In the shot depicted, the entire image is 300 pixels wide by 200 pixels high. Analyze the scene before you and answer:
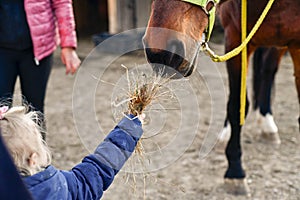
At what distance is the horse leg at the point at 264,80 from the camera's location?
10.8 feet

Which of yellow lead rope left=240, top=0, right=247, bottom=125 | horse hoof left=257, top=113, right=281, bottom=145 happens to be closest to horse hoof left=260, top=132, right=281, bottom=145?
horse hoof left=257, top=113, right=281, bottom=145

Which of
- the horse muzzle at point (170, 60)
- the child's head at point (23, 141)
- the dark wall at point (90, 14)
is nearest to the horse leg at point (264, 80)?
the horse muzzle at point (170, 60)

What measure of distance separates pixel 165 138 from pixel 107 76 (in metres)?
1.74

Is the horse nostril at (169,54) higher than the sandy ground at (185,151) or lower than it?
higher

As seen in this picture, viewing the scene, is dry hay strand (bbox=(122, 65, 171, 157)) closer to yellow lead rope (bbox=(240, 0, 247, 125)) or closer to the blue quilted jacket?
the blue quilted jacket

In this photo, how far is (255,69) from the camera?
3.38 meters

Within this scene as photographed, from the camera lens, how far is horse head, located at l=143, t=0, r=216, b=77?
1.53 metres

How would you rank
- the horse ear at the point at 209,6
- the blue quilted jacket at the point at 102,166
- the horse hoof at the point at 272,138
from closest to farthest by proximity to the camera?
the blue quilted jacket at the point at 102,166, the horse ear at the point at 209,6, the horse hoof at the point at 272,138

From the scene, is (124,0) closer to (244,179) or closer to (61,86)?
(61,86)

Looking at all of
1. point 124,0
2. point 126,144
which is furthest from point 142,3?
point 126,144

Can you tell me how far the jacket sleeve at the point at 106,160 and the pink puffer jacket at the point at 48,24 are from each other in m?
0.82

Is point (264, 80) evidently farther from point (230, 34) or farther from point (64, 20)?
point (64, 20)

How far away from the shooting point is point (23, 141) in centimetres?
118

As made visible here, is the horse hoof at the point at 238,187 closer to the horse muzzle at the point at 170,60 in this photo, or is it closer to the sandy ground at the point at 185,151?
the sandy ground at the point at 185,151
